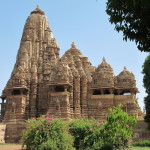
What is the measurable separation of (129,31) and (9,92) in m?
30.8

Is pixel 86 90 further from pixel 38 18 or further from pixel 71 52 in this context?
pixel 38 18

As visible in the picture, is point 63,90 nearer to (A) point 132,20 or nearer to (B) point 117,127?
(B) point 117,127

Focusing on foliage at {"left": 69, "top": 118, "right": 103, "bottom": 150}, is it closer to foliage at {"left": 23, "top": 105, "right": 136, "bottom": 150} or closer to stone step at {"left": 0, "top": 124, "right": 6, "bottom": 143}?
foliage at {"left": 23, "top": 105, "right": 136, "bottom": 150}

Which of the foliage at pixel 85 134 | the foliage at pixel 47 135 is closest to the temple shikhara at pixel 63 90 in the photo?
the foliage at pixel 85 134

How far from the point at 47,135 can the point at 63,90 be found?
15.9 meters

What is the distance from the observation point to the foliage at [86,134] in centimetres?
2327

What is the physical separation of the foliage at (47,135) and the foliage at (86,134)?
2.16 meters

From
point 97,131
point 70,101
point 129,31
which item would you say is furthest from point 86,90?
point 129,31

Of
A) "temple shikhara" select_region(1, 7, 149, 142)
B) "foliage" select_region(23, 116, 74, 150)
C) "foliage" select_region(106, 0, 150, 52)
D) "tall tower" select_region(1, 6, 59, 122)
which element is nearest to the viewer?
"foliage" select_region(106, 0, 150, 52)

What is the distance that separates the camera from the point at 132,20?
9.66 meters

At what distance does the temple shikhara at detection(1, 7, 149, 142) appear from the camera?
34875 millimetres

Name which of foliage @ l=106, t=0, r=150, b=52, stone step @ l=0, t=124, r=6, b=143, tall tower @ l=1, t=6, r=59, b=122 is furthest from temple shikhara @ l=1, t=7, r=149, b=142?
foliage @ l=106, t=0, r=150, b=52

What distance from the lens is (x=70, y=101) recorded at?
3616cm

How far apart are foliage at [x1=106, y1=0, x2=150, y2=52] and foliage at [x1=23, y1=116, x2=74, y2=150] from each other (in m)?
12.7
